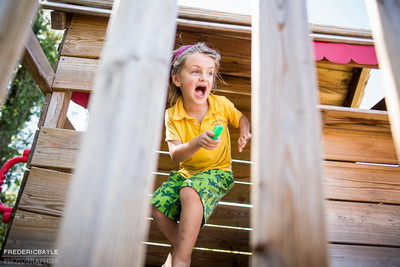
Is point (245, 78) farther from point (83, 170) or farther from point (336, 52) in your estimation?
point (83, 170)

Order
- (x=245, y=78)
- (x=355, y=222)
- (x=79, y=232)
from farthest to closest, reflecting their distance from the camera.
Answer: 1. (x=245, y=78)
2. (x=355, y=222)
3. (x=79, y=232)

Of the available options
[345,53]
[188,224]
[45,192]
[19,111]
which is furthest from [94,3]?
[19,111]

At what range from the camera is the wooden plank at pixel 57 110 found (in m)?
2.36

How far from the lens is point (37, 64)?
2.26 meters

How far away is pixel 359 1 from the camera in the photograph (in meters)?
2.91

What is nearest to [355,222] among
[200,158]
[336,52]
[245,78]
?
[200,158]

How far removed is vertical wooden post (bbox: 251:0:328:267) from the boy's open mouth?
1.47 m

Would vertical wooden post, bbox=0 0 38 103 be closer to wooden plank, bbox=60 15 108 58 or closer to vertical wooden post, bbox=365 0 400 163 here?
vertical wooden post, bbox=365 0 400 163

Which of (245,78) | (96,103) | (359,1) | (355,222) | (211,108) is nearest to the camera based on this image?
(96,103)

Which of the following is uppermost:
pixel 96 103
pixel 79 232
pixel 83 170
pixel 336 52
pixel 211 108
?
pixel 336 52

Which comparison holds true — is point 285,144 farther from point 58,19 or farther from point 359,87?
point 359,87

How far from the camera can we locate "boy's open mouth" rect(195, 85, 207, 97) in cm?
242

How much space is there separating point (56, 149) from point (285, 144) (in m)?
1.96

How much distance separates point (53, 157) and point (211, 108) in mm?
1174
